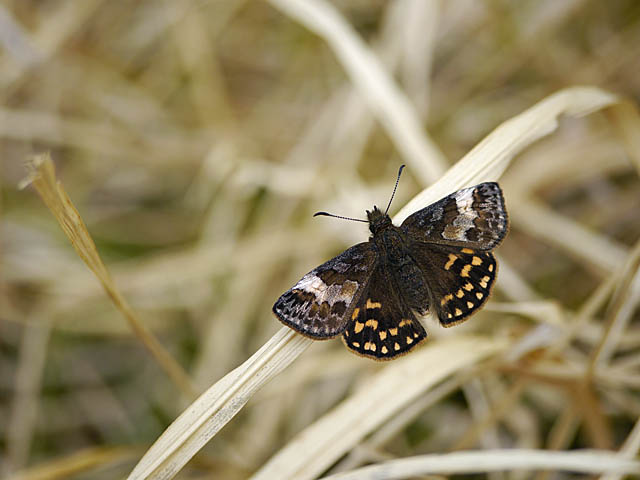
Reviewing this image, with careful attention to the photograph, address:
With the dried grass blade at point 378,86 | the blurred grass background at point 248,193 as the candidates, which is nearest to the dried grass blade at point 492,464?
the blurred grass background at point 248,193

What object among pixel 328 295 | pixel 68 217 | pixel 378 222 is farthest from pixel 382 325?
pixel 68 217

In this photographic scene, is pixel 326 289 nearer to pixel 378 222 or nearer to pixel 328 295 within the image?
pixel 328 295

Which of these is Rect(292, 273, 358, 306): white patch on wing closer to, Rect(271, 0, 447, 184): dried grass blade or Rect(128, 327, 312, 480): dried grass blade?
Rect(128, 327, 312, 480): dried grass blade

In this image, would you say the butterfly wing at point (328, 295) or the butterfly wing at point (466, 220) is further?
the butterfly wing at point (466, 220)

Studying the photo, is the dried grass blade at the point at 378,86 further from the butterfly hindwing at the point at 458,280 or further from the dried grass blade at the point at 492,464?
the dried grass blade at the point at 492,464

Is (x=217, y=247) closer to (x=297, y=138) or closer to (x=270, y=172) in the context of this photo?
(x=270, y=172)

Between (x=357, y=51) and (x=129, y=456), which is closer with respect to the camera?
(x=129, y=456)

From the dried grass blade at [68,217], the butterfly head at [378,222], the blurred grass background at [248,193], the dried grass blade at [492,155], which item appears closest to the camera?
the dried grass blade at [68,217]

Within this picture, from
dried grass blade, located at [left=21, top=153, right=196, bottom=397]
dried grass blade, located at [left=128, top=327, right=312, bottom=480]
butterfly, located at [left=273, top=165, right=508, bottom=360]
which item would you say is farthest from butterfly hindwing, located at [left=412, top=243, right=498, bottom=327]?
dried grass blade, located at [left=21, top=153, right=196, bottom=397]

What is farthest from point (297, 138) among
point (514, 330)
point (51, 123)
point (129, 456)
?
point (129, 456)
